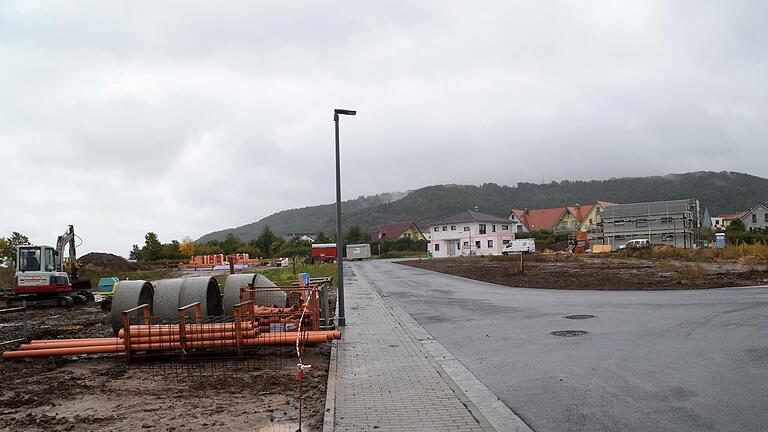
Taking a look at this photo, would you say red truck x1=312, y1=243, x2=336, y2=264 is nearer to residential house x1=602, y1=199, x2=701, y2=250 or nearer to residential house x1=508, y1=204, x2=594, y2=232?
residential house x1=602, y1=199, x2=701, y2=250

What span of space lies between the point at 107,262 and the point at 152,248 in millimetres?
15665

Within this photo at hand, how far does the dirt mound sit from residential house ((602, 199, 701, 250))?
186 ft

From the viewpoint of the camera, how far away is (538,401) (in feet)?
23.7

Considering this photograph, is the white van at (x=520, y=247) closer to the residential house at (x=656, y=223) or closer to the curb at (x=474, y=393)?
the residential house at (x=656, y=223)

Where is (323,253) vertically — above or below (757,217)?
below

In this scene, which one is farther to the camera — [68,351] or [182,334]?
[68,351]

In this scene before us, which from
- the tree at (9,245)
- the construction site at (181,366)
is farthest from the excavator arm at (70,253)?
the tree at (9,245)

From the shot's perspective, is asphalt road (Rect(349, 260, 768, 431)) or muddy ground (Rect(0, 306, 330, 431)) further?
muddy ground (Rect(0, 306, 330, 431))

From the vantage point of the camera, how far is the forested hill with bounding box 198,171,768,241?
5236 inches

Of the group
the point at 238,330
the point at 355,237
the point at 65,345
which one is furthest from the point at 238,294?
the point at 355,237

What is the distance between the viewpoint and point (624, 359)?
931 cm

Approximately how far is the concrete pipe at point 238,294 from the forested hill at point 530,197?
12971 centimetres

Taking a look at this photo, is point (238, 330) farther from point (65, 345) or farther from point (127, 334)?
point (65, 345)

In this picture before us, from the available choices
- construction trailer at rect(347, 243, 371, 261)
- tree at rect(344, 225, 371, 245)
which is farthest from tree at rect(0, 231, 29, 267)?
tree at rect(344, 225, 371, 245)
